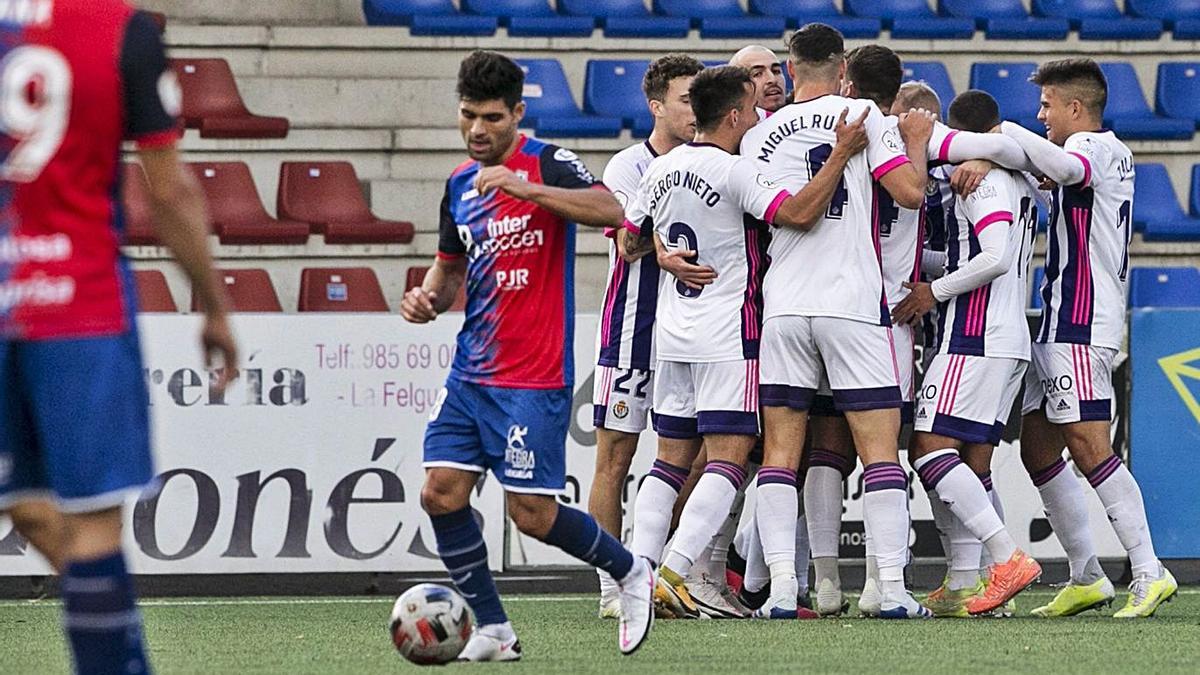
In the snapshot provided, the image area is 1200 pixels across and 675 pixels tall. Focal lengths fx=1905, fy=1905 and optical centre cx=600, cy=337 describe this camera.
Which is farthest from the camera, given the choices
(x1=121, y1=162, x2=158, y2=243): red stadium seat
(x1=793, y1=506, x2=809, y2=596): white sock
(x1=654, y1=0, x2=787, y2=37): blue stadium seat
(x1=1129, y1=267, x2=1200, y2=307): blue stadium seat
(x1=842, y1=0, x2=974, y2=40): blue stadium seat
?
(x1=842, y1=0, x2=974, y2=40): blue stadium seat

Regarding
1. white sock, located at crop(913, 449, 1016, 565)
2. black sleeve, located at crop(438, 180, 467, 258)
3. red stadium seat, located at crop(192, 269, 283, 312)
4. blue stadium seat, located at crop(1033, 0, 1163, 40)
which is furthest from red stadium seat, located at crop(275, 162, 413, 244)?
black sleeve, located at crop(438, 180, 467, 258)

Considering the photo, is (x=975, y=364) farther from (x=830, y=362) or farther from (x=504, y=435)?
(x=504, y=435)

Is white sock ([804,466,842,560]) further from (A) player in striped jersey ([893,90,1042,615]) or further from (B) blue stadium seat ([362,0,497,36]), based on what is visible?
(B) blue stadium seat ([362,0,497,36])

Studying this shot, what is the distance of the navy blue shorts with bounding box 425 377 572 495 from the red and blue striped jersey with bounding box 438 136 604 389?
53mm

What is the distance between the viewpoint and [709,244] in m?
7.34

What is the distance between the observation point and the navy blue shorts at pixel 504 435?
18.5ft

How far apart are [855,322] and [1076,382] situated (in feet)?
3.47

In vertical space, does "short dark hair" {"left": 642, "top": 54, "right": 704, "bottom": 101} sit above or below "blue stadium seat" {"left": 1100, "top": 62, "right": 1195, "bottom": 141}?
above

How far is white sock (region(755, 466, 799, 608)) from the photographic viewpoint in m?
7.30

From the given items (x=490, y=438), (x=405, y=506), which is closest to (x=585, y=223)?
(x=490, y=438)

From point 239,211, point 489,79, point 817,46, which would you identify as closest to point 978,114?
point 817,46

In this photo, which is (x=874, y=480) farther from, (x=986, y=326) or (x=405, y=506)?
(x=405, y=506)

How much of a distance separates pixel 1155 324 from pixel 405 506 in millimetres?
3858

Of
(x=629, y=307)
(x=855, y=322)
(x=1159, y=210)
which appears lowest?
(x=1159, y=210)
